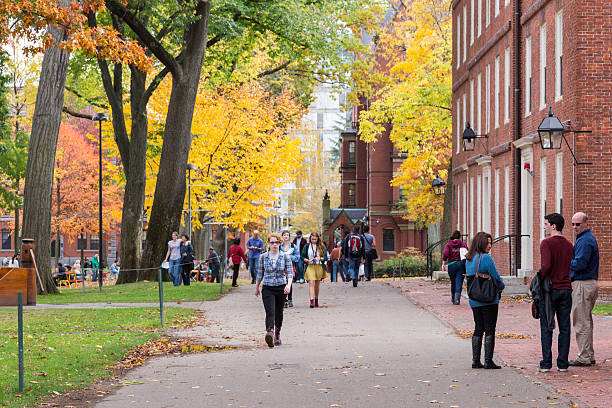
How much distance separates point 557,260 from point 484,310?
3.44ft

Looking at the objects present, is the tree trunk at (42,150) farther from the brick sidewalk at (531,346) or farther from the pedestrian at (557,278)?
the pedestrian at (557,278)

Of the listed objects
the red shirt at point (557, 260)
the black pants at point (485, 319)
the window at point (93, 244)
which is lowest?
the black pants at point (485, 319)

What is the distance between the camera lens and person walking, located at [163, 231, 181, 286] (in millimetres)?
29844

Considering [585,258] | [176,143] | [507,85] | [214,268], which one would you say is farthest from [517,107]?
[214,268]

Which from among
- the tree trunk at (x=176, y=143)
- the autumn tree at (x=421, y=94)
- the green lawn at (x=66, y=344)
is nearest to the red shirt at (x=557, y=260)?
the green lawn at (x=66, y=344)

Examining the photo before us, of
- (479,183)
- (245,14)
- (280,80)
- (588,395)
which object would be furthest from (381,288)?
(280,80)

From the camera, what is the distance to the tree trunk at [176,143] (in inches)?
1179

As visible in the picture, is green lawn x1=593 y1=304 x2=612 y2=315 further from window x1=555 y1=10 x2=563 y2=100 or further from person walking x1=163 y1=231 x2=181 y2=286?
person walking x1=163 y1=231 x2=181 y2=286

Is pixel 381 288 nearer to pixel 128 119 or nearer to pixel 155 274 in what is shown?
pixel 155 274

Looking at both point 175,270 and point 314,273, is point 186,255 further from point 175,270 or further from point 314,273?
point 314,273

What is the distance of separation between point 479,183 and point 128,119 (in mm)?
16419

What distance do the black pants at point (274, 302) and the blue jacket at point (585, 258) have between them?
4643 millimetres

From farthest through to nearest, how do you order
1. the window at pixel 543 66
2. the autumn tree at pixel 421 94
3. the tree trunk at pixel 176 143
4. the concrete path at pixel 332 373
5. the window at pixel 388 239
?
the window at pixel 388 239
the autumn tree at pixel 421 94
the tree trunk at pixel 176 143
the window at pixel 543 66
the concrete path at pixel 332 373

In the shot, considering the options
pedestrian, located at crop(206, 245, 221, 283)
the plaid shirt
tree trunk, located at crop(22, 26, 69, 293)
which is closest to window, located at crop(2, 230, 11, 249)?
pedestrian, located at crop(206, 245, 221, 283)
